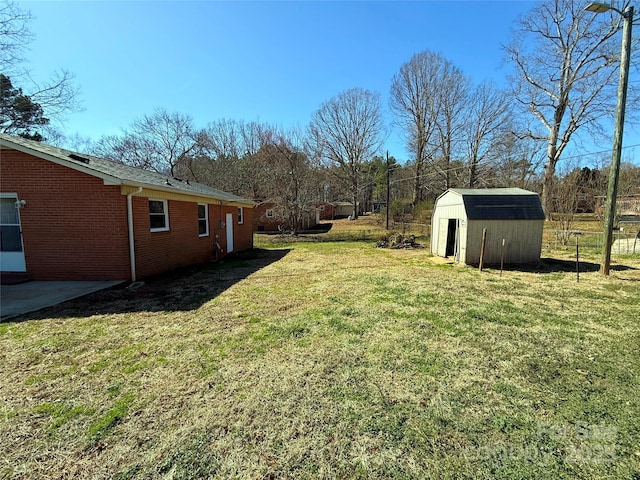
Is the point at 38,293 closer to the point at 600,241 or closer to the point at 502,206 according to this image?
the point at 502,206

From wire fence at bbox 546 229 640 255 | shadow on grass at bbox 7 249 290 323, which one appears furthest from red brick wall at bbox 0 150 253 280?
wire fence at bbox 546 229 640 255

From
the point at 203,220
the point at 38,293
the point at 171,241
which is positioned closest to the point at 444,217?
the point at 203,220

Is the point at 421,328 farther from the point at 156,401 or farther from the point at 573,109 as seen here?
the point at 573,109

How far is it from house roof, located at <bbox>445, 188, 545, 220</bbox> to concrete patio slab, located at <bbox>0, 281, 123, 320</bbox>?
1117 centimetres

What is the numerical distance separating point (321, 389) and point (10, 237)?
892cm

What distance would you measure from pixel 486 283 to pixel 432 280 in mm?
1375

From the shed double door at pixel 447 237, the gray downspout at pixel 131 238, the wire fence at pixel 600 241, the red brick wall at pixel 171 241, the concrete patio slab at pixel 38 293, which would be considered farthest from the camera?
the wire fence at pixel 600 241

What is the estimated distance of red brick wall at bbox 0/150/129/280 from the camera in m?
6.89

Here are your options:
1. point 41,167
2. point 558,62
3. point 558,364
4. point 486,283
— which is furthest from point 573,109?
point 41,167

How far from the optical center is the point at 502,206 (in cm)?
1052

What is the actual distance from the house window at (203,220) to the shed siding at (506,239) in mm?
9741

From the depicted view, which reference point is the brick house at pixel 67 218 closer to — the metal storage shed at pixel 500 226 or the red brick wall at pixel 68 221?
the red brick wall at pixel 68 221

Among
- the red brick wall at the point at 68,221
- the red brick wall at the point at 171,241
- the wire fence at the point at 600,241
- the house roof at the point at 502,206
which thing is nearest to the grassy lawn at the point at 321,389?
the red brick wall at the point at 68,221

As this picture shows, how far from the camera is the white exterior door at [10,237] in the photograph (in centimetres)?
713
